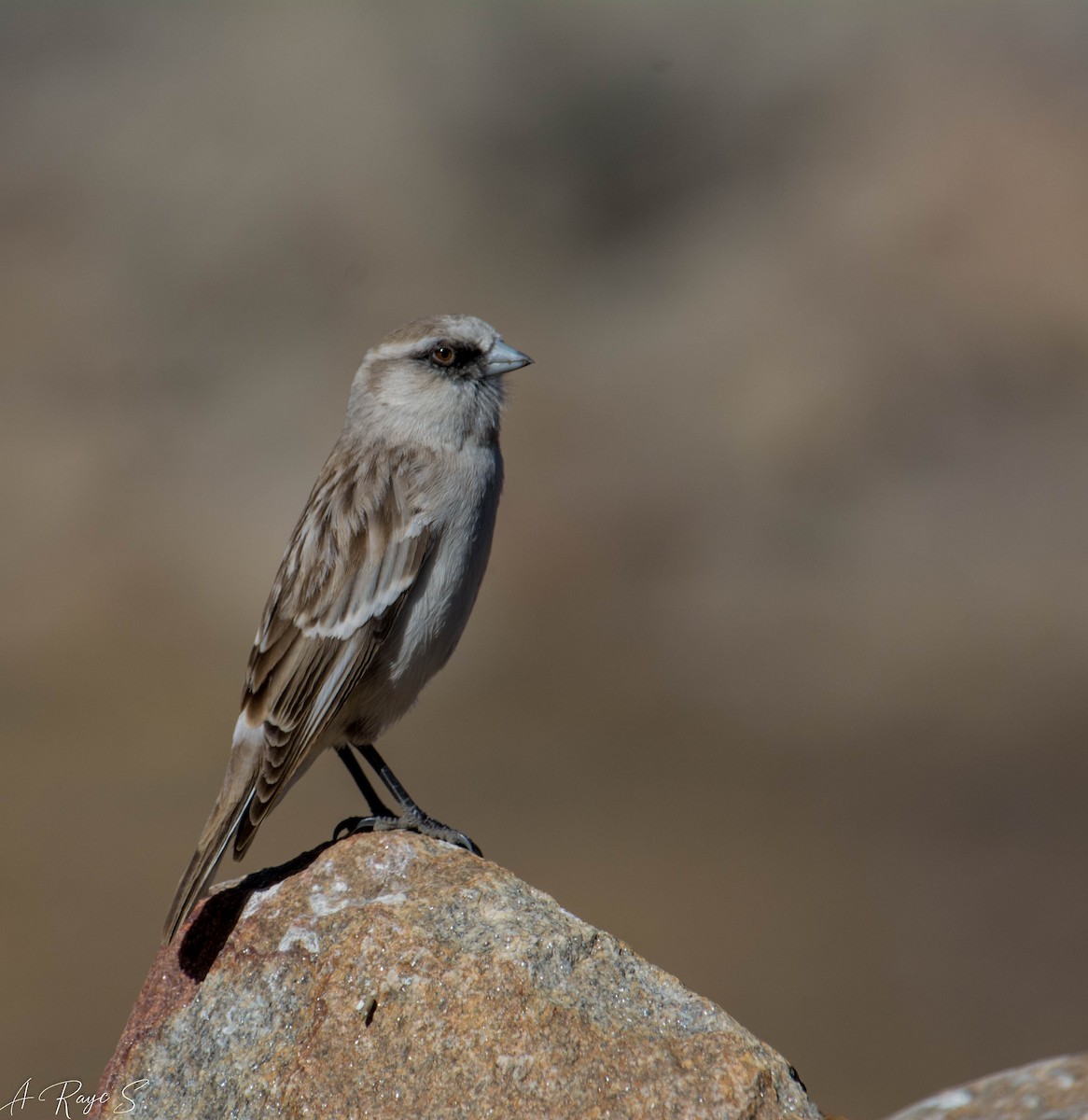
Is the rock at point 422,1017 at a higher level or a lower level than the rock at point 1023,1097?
higher

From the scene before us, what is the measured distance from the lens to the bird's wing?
221 inches

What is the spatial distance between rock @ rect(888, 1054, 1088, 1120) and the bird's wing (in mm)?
3188

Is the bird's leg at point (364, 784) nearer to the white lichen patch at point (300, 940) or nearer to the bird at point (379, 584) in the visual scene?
the bird at point (379, 584)

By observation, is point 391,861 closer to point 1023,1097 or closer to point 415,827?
point 415,827

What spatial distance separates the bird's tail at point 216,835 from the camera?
16.7ft

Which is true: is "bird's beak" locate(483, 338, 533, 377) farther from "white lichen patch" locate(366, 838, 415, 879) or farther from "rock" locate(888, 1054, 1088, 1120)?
"rock" locate(888, 1054, 1088, 1120)

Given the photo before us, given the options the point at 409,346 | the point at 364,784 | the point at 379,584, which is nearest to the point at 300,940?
the point at 364,784

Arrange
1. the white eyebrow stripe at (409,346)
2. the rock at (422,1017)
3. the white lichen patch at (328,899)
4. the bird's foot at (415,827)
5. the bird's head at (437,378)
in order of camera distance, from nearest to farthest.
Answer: the rock at (422,1017)
the white lichen patch at (328,899)
the bird's foot at (415,827)
the bird's head at (437,378)
the white eyebrow stripe at (409,346)

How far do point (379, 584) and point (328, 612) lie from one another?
0.24m

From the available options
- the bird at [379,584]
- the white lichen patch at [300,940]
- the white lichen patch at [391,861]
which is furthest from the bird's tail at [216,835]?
the white lichen patch at [391,861]

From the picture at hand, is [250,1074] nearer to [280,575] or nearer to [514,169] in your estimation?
[280,575]

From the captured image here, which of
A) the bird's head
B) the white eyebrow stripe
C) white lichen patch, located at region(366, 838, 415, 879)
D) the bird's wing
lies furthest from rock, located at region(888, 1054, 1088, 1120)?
the white eyebrow stripe

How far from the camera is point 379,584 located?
5.82m

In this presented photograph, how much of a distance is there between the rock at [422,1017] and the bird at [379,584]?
45 centimetres
